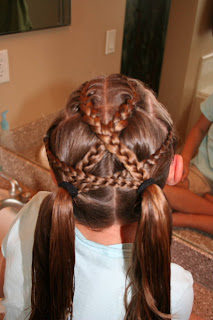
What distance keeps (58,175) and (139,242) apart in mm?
192

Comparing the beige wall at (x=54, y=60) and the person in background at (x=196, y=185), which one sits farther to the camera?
the beige wall at (x=54, y=60)

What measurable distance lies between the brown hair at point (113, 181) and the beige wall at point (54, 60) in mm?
582

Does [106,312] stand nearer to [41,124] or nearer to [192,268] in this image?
[192,268]

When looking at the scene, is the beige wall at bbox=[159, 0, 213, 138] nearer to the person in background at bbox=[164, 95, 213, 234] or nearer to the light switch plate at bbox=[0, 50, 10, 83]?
the person in background at bbox=[164, 95, 213, 234]

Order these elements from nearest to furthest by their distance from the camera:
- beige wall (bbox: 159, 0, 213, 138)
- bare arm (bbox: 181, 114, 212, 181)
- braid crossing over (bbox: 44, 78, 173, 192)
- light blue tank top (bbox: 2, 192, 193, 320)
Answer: braid crossing over (bbox: 44, 78, 173, 192), light blue tank top (bbox: 2, 192, 193, 320), beige wall (bbox: 159, 0, 213, 138), bare arm (bbox: 181, 114, 212, 181)

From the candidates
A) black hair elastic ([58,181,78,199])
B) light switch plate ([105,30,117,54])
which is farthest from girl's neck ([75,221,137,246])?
light switch plate ([105,30,117,54])

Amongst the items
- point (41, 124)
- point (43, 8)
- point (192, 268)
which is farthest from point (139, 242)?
point (43, 8)

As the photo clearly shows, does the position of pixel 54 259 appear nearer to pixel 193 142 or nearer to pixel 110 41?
pixel 193 142

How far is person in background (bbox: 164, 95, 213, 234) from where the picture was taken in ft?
2.94

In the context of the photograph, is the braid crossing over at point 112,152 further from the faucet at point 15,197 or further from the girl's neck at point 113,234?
the faucet at point 15,197

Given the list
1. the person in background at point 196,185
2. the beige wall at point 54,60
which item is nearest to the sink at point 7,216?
the beige wall at point 54,60

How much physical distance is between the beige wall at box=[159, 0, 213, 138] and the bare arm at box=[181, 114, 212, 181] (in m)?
0.03

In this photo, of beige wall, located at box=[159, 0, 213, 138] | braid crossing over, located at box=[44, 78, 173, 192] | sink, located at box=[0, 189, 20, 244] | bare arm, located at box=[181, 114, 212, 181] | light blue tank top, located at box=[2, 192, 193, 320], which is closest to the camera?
braid crossing over, located at box=[44, 78, 173, 192]

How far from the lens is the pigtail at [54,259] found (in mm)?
524
